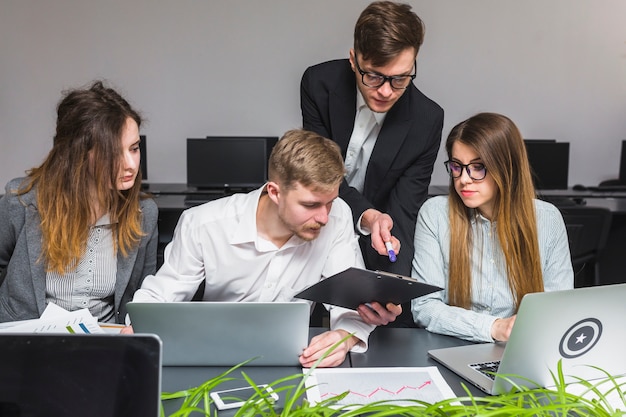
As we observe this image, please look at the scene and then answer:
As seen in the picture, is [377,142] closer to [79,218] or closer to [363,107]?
[363,107]

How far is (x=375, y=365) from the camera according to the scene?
1.42 m

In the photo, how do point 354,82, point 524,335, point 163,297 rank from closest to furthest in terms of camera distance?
point 524,335
point 163,297
point 354,82

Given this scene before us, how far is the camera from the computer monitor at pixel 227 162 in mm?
4246

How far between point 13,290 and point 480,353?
129 centimetres

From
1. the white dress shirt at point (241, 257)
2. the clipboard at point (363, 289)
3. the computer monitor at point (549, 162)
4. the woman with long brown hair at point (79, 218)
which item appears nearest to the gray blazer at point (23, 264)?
the woman with long brown hair at point (79, 218)

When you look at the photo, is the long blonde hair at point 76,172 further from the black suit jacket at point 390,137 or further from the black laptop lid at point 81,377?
the black laptop lid at point 81,377

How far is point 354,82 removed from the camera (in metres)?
2.24

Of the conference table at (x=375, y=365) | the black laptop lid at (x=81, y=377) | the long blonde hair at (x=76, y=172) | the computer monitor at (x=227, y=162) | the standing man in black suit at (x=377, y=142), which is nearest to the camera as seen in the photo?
the black laptop lid at (x=81, y=377)

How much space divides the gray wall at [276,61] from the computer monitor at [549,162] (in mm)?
550

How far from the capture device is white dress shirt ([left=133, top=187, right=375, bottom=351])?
1.79 metres

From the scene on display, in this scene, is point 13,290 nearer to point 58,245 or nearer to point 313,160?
point 58,245

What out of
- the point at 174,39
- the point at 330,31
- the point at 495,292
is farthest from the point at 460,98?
the point at 495,292

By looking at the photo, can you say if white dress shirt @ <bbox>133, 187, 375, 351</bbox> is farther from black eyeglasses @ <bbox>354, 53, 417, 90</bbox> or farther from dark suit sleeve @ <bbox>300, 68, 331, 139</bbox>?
dark suit sleeve @ <bbox>300, 68, 331, 139</bbox>

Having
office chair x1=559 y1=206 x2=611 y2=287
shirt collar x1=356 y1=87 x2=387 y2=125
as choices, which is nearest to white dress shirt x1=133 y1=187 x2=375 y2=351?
shirt collar x1=356 y1=87 x2=387 y2=125
